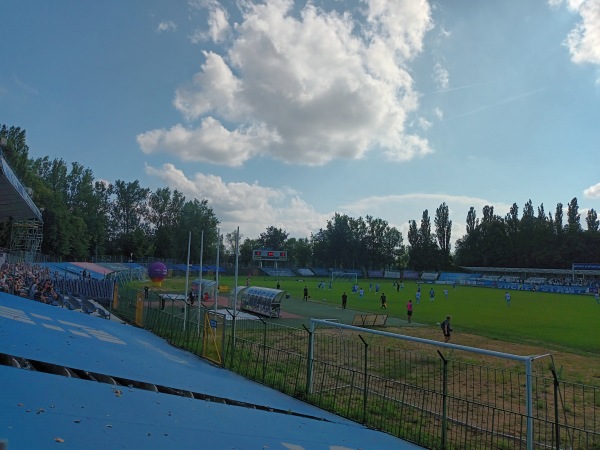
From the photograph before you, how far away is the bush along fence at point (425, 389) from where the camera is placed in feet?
29.8

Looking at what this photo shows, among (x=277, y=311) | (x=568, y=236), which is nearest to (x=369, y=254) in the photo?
(x=568, y=236)

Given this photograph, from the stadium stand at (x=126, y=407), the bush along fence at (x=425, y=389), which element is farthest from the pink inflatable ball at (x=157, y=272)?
the stadium stand at (x=126, y=407)

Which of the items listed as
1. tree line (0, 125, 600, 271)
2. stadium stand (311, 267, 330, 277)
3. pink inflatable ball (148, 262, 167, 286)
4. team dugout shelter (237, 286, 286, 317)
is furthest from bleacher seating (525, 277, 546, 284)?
team dugout shelter (237, 286, 286, 317)

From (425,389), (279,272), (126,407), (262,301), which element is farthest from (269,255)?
(126,407)

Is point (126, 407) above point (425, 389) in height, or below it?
above

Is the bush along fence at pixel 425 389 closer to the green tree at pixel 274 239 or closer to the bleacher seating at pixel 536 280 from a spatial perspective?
the bleacher seating at pixel 536 280

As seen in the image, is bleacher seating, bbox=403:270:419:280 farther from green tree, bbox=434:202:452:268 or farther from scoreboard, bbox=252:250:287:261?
scoreboard, bbox=252:250:287:261

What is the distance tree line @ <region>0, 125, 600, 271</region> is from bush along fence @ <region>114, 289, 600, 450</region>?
62.4m

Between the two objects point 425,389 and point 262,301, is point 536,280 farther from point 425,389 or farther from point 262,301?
point 425,389

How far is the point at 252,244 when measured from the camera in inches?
5950

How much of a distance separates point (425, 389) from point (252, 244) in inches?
5635

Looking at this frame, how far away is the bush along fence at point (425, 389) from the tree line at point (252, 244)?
205 feet

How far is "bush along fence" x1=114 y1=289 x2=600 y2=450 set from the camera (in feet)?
29.8

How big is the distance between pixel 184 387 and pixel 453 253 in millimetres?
133845
